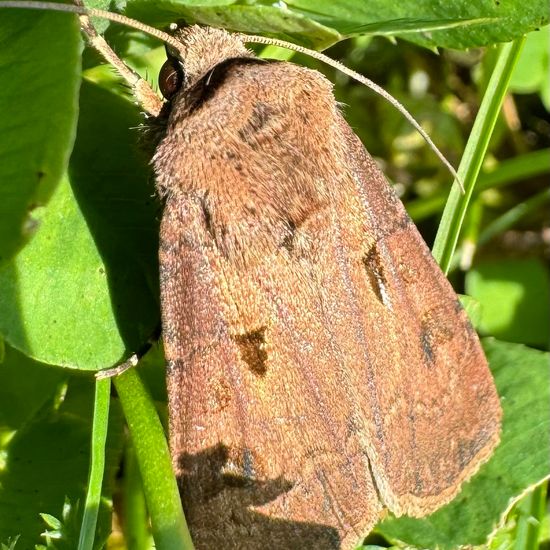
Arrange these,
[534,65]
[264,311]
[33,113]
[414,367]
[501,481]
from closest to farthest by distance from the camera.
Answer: [33,113]
[264,311]
[414,367]
[501,481]
[534,65]

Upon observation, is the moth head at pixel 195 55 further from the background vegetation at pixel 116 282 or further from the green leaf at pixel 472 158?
the green leaf at pixel 472 158

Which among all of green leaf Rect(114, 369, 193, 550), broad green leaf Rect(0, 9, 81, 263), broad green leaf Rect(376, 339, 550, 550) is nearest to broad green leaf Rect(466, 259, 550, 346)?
broad green leaf Rect(376, 339, 550, 550)

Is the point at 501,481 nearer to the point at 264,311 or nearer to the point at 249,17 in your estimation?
the point at 264,311

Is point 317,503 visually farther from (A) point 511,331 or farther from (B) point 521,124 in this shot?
(B) point 521,124

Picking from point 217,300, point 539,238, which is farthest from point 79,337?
point 539,238

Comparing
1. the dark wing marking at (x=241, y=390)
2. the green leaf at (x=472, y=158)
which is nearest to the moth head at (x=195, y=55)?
the dark wing marking at (x=241, y=390)

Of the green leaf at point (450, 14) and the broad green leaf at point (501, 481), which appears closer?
the green leaf at point (450, 14)

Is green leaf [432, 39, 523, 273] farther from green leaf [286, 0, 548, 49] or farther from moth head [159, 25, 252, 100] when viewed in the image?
moth head [159, 25, 252, 100]

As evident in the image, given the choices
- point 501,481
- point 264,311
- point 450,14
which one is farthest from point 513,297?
point 264,311
